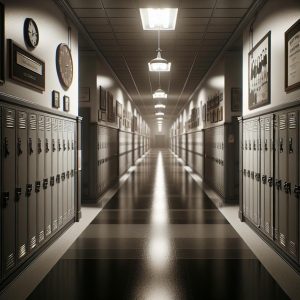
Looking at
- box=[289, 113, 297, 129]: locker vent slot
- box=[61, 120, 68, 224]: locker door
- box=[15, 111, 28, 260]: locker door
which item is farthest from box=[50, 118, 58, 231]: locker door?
box=[289, 113, 297, 129]: locker vent slot

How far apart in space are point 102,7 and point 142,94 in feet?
35.4

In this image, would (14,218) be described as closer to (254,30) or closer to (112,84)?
(254,30)

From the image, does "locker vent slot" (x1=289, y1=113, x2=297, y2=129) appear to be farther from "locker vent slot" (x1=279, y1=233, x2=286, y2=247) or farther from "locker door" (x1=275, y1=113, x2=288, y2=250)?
"locker vent slot" (x1=279, y1=233, x2=286, y2=247)

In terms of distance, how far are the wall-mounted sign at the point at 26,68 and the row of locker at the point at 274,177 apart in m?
2.82

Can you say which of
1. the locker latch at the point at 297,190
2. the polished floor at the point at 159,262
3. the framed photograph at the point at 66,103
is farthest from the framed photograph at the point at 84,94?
the locker latch at the point at 297,190

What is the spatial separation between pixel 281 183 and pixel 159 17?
2810 millimetres

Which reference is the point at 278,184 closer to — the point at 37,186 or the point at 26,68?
the point at 37,186

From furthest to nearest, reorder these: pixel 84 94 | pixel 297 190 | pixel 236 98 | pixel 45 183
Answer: pixel 236 98 < pixel 84 94 < pixel 45 183 < pixel 297 190

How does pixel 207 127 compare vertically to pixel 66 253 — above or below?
above

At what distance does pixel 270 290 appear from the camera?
345cm

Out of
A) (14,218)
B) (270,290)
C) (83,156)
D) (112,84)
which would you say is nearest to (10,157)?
(14,218)

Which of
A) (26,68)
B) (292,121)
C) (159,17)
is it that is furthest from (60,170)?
(292,121)

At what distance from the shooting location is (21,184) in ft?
12.8

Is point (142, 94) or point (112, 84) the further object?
point (142, 94)
